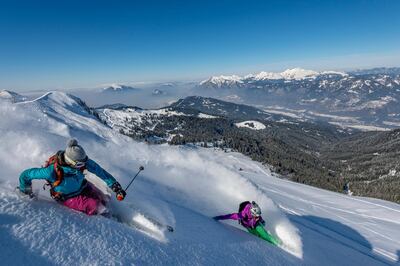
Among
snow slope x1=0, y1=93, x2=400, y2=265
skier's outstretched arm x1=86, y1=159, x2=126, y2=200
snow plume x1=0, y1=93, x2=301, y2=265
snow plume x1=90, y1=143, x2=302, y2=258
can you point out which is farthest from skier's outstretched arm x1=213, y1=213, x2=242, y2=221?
skier's outstretched arm x1=86, y1=159, x2=126, y2=200

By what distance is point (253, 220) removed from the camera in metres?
15.4

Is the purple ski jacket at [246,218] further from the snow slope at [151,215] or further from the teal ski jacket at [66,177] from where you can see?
the teal ski jacket at [66,177]

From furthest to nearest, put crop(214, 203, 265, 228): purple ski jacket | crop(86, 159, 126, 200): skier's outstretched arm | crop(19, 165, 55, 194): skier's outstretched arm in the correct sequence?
crop(214, 203, 265, 228): purple ski jacket
crop(86, 159, 126, 200): skier's outstretched arm
crop(19, 165, 55, 194): skier's outstretched arm

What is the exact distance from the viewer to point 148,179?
18.4 m

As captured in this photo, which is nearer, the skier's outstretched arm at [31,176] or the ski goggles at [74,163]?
the ski goggles at [74,163]

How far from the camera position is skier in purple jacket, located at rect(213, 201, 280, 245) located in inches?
591

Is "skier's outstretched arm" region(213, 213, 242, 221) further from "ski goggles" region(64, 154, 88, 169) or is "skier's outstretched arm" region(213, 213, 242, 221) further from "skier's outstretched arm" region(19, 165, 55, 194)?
"skier's outstretched arm" region(19, 165, 55, 194)

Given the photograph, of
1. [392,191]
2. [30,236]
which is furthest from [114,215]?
[392,191]

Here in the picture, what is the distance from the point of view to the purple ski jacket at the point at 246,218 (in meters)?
15.4

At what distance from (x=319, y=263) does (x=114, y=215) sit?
29.2ft

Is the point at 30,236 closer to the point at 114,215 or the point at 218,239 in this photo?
the point at 114,215

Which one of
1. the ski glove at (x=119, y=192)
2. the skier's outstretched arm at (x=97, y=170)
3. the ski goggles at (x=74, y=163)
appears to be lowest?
the ski glove at (x=119, y=192)

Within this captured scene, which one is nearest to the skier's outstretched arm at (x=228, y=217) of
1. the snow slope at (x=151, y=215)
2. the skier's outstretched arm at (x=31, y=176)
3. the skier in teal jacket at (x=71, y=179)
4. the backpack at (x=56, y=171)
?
the snow slope at (x=151, y=215)

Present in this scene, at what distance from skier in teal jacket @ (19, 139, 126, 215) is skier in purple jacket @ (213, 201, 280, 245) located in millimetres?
6582
